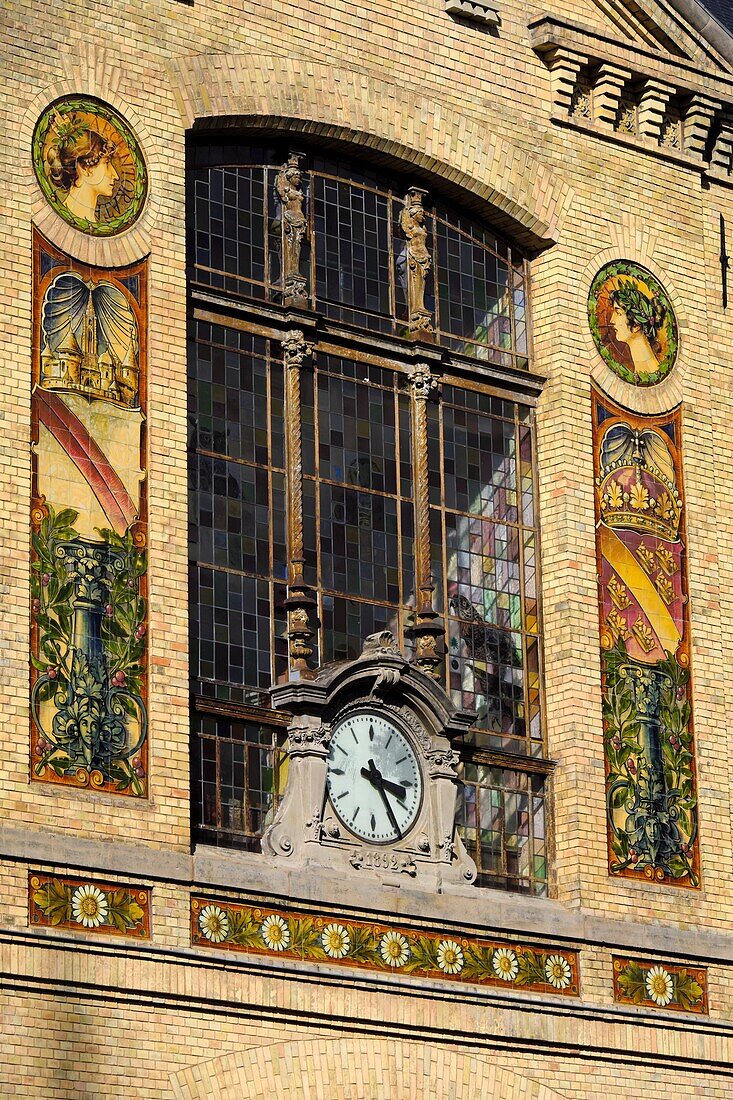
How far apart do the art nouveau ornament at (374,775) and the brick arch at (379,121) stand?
5129mm

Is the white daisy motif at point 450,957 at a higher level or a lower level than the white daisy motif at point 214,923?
lower

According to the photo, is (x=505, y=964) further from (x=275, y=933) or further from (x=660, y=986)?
(x=275, y=933)

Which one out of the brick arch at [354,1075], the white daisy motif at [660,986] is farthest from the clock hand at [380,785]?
the white daisy motif at [660,986]

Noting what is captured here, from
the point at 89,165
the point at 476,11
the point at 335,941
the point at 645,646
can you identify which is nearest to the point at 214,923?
the point at 335,941

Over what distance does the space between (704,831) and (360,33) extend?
343 inches

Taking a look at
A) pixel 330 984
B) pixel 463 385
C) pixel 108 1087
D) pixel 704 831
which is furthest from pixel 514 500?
pixel 108 1087

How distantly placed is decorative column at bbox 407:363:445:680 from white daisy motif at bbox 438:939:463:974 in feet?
8.50

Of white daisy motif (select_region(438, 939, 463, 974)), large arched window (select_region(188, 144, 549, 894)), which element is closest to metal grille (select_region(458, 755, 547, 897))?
large arched window (select_region(188, 144, 549, 894))

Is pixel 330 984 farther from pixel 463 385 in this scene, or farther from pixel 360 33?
pixel 360 33

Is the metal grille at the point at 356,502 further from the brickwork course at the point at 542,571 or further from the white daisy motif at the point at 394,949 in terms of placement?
the white daisy motif at the point at 394,949

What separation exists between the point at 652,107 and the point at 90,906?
11.9 metres

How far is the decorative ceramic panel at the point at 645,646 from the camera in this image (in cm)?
2994

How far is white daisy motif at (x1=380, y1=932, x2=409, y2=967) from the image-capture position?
1067 inches

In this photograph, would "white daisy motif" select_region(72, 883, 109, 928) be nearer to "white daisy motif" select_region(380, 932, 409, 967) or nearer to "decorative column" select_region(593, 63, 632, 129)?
"white daisy motif" select_region(380, 932, 409, 967)
